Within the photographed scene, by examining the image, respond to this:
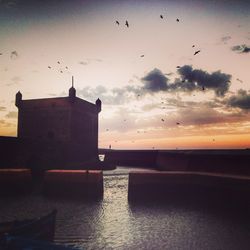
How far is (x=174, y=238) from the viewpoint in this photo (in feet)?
36.1

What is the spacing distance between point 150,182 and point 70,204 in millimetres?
5051

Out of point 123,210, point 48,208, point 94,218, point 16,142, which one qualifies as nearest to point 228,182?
point 123,210

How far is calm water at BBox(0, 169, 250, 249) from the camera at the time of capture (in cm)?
1042

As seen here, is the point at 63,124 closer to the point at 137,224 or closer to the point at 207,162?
the point at 207,162

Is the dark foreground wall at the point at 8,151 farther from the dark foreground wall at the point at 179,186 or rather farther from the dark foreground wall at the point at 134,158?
the dark foreground wall at the point at 134,158

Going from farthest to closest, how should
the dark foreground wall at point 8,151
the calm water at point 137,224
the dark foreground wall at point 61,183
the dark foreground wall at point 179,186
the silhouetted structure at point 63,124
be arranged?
the silhouetted structure at point 63,124
the dark foreground wall at point 8,151
the dark foreground wall at point 61,183
the dark foreground wall at point 179,186
the calm water at point 137,224

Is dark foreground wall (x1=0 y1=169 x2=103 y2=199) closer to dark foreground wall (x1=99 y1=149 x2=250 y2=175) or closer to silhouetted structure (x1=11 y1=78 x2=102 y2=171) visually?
dark foreground wall (x1=99 y1=149 x2=250 y2=175)

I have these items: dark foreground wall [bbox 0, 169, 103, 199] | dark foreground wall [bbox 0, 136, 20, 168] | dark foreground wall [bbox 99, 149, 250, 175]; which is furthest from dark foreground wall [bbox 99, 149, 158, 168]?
dark foreground wall [bbox 0, 169, 103, 199]

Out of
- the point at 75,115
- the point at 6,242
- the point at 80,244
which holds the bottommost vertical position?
the point at 80,244

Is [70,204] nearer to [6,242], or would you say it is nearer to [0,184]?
[0,184]

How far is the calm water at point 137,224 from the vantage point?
10422mm

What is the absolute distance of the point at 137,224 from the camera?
12.9 meters

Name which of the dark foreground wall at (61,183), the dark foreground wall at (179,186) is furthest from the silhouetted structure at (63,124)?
the dark foreground wall at (179,186)

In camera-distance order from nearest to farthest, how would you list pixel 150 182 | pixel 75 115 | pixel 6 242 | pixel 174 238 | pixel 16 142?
pixel 6 242
pixel 174 238
pixel 150 182
pixel 16 142
pixel 75 115
